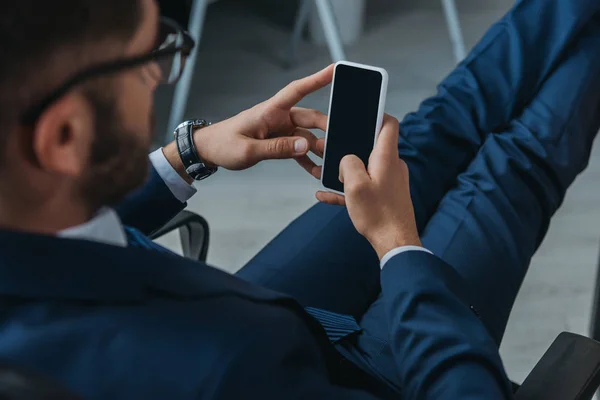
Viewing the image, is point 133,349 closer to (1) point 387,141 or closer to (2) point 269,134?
(1) point 387,141

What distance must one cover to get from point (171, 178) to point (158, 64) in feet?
1.40

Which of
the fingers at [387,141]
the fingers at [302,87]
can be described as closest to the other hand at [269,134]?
the fingers at [302,87]

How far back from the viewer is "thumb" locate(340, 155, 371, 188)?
82cm

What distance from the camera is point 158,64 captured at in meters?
0.62

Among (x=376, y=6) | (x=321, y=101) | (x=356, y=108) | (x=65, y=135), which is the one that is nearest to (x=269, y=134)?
(x=356, y=108)

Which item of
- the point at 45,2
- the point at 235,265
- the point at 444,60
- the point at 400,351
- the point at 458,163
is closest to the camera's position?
the point at 45,2

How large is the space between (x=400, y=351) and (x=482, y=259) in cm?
28

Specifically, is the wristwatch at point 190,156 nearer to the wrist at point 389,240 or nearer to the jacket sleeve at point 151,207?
the jacket sleeve at point 151,207

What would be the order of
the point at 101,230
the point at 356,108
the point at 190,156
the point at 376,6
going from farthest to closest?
the point at 376,6
the point at 190,156
the point at 356,108
the point at 101,230

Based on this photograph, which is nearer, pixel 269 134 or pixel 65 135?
pixel 65 135

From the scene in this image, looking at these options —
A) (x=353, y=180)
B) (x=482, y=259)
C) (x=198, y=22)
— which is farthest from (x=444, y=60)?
(x=353, y=180)

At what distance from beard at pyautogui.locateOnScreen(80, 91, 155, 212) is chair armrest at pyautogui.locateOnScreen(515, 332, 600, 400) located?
443mm

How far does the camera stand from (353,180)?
82cm

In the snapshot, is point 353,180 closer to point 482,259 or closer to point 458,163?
point 482,259
